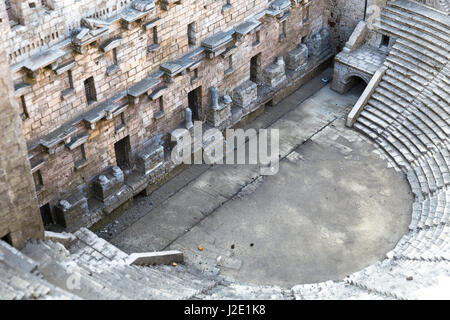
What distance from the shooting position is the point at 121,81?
85.7 feet

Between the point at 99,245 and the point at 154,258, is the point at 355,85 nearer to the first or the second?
the point at 154,258

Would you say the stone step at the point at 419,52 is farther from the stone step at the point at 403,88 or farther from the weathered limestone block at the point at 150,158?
the weathered limestone block at the point at 150,158

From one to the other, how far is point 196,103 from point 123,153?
13.3ft

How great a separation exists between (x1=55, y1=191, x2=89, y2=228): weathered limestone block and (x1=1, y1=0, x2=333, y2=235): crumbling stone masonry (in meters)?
0.04

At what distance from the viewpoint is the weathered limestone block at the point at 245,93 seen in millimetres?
31562

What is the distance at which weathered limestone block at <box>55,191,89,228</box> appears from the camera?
84.1 feet

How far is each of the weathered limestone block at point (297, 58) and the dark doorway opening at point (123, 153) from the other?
396 inches

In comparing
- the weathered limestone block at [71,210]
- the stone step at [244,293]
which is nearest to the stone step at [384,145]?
the stone step at [244,293]

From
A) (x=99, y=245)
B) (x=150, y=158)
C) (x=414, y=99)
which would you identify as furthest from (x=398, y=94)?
(x=99, y=245)

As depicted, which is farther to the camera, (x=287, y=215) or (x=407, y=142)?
(x=407, y=142)

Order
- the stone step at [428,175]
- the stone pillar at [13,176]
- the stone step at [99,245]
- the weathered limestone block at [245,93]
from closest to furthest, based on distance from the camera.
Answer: the stone pillar at [13,176] < the stone step at [99,245] < the stone step at [428,175] < the weathered limestone block at [245,93]

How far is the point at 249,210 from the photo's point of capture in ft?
93.0

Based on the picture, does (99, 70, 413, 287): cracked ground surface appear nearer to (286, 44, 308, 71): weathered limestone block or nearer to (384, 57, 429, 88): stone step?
(384, 57, 429, 88): stone step

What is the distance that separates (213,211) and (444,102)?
1077 cm
